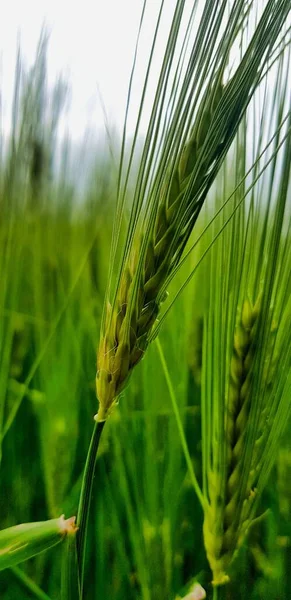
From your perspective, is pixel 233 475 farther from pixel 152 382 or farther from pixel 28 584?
pixel 28 584

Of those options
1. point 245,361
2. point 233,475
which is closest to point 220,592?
point 233,475

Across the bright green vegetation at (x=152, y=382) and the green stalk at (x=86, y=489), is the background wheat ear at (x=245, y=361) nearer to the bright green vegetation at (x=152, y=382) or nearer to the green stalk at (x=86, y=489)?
the bright green vegetation at (x=152, y=382)

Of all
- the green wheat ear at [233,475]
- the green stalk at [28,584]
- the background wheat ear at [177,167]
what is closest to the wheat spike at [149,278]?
the background wheat ear at [177,167]

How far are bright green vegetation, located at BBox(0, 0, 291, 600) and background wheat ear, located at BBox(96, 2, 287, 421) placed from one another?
0.06 feet

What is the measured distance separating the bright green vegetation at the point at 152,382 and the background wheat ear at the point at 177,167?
18mm

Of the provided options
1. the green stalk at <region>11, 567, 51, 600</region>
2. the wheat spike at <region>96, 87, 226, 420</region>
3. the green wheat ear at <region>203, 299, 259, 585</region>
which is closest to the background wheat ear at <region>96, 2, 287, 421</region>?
the wheat spike at <region>96, 87, 226, 420</region>

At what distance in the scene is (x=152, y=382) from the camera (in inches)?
18.4

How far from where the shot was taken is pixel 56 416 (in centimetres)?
48

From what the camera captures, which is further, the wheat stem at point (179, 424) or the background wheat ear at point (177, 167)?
the wheat stem at point (179, 424)

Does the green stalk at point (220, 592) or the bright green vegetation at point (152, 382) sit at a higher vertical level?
the bright green vegetation at point (152, 382)

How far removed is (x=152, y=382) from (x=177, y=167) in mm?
208

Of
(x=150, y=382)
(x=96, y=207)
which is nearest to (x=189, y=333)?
(x=150, y=382)

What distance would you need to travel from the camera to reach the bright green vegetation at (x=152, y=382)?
1.39ft

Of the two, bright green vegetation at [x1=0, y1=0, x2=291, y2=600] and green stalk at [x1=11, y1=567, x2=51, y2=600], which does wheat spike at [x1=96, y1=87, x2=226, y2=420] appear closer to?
bright green vegetation at [x1=0, y1=0, x2=291, y2=600]
